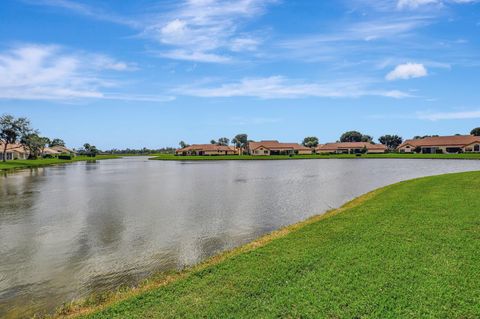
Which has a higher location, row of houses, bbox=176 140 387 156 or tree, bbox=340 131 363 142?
tree, bbox=340 131 363 142

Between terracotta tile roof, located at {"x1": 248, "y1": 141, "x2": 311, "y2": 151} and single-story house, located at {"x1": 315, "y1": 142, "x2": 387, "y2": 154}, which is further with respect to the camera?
single-story house, located at {"x1": 315, "y1": 142, "x2": 387, "y2": 154}

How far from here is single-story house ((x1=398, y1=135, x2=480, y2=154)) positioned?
10678cm

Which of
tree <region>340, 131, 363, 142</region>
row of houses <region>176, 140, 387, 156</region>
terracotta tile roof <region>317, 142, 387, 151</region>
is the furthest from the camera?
tree <region>340, 131, 363, 142</region>

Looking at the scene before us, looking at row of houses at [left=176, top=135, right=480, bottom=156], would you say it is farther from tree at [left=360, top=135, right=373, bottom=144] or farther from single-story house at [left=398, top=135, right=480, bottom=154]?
tree at [left=360, top=135, right=373, bottom=144]

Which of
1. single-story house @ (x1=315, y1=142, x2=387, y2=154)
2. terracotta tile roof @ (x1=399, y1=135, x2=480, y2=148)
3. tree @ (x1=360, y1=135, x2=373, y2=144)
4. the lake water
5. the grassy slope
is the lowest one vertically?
the lake water

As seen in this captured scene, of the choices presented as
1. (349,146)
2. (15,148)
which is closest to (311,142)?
(349,146)

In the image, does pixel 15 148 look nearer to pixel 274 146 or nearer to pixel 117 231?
pixel 274 146

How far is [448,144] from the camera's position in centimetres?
A: 11000

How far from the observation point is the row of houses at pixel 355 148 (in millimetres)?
108750

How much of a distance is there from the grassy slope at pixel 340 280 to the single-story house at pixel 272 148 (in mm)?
113846

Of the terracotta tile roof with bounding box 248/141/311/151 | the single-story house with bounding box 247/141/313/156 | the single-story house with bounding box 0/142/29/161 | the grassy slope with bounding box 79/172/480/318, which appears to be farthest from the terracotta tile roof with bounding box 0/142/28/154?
the grassy slope with bounding box 79/172/480/318

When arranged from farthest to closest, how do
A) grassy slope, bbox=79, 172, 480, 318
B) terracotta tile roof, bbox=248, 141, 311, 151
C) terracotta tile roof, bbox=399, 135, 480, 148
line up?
terracotta tile roof, bbox=248, 141, 311, 151 < terracotta tile roof, bbox=399, 135, 480, 148 < grassy slope, bbox=79, 172, 480, 318

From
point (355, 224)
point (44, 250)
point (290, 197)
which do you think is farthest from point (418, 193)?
point (44, 250)

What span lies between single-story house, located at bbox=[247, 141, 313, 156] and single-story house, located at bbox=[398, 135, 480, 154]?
137ft
